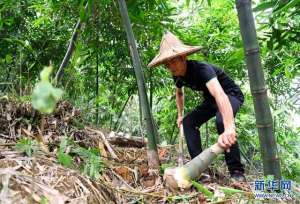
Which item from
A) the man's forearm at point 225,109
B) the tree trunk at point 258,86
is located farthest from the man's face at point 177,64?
the tree trunk at point 258,86

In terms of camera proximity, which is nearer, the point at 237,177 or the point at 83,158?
the point at 83,158

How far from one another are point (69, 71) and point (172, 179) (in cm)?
162

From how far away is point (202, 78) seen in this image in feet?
8.36

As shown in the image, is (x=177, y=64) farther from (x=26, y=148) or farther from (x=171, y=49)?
(x=26, y=148)

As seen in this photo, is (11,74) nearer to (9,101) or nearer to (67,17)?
(67,17)

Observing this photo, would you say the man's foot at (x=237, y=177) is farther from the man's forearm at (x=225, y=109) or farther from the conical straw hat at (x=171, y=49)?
the conical straw hat at (x=171, y=49)

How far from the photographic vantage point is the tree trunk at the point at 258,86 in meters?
1.68

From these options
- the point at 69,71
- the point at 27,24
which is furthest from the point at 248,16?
the point at 27,24

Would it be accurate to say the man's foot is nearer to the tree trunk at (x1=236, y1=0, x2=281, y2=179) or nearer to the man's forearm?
the man's forearm

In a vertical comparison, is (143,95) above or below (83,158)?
above

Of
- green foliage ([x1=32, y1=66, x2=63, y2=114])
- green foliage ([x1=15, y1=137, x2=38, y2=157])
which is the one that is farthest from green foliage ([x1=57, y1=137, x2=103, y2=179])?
green foliage ([x1=32, y1=66, x2=63, y2=114])

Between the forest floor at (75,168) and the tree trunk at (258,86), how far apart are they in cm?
23

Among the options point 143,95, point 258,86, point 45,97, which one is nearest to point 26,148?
point 143,95

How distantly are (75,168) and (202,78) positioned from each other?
93 centimetres
